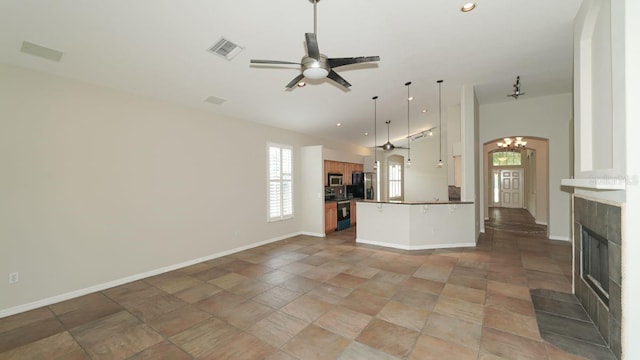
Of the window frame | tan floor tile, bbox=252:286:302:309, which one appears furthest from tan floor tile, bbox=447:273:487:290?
the window frame

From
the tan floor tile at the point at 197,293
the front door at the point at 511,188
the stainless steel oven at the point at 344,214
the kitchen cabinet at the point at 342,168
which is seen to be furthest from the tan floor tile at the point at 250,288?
the front door at the point at 511,188

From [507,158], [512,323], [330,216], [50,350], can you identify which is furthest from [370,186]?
[507,158]

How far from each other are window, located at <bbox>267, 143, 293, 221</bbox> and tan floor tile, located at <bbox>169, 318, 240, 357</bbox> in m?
3.75

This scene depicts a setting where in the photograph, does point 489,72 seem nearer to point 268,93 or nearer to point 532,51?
point 532,51

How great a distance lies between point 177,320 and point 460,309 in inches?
132

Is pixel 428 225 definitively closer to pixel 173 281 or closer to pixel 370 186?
pixel 370 186

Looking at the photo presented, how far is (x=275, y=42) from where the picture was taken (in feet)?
10.9

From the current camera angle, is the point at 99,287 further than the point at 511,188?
No

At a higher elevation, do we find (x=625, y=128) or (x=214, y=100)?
(x=214, y=100)

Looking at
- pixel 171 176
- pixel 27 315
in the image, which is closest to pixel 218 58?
pixel 171 176

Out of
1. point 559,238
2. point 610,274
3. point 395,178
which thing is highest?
point 395,178

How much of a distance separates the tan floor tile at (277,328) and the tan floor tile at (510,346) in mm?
1783

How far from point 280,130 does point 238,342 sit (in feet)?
17.2

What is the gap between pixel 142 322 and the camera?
284cm
